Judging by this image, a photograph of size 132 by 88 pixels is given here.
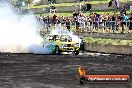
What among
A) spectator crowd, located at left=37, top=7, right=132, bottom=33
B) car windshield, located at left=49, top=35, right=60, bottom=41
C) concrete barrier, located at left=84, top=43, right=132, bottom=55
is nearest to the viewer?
concrete barrier, located at left=84, top=43, right=132, bottom=55

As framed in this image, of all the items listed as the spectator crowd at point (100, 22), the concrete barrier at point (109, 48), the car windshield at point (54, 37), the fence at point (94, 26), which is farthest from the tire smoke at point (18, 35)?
the concrete barrier at point (109, 48)

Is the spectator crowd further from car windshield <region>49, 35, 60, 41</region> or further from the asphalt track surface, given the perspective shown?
the asphalt track surface

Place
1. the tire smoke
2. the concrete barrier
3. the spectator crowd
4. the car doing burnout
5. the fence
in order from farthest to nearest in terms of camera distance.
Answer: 1. the tire smoke
2. the fence
3. the spectator crowd
4. the car doing burnout
5. the concrete barrier

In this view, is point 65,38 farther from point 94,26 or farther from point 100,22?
point 94,26

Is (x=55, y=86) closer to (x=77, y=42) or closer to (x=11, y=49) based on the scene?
(x=77, y=42)

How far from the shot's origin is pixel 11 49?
136ft

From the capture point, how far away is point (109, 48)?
3672 centimetres

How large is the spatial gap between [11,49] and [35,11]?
1114 inches

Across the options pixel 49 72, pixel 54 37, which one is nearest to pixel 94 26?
pixel 54 37

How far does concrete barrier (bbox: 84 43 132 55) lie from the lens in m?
34.8

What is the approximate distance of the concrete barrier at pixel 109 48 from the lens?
34781 millimetres

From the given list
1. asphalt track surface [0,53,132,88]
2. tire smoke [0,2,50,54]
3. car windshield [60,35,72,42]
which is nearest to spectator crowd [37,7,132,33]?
→ tire smoke [0,2,50,54]

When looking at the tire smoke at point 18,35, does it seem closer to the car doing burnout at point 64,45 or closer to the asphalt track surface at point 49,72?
the car doing burnout at point 64,45

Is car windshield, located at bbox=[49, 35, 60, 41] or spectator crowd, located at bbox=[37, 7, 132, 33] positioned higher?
spectator crowd, located at bbox=[37, 7, 132, 33]
